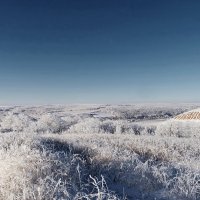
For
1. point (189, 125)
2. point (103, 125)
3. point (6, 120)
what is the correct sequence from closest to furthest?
point (189, 125), point (103, 125), point (6, 120)

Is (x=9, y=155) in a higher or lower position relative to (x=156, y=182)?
higher

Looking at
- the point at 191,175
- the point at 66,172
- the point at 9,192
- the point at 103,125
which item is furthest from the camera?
the point at 103,125

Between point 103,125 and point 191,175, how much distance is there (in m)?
15.9

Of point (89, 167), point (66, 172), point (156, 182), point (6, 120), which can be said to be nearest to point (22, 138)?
point (89, 167)

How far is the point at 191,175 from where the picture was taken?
8.88 m

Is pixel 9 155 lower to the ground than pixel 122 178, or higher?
higher

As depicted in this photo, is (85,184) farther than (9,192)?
Yes

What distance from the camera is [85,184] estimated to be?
7629 mm

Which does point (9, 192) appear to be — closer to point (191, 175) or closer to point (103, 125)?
point (191, 175)

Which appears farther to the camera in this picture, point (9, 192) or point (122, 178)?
point (122, 178)

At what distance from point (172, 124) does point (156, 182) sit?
1442 centimetres

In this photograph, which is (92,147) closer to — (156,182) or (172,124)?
(156,182)

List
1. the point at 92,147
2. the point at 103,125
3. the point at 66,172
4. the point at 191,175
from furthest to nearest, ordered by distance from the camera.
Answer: the point at 103,125 < the point at 92,147 < the point at 191,175 < the point at 66,172

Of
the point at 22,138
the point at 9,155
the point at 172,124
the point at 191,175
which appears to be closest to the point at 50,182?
the point at 9,155
